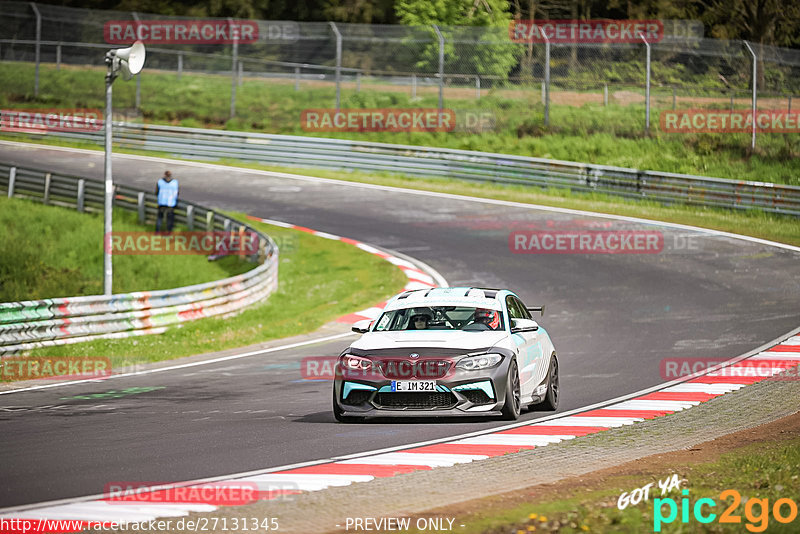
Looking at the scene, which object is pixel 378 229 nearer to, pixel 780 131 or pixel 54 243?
pixel 54 243

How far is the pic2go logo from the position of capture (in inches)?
273

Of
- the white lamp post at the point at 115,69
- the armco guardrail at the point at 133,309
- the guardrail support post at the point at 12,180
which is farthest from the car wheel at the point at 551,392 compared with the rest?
the guardrail support post at the point at 12,180

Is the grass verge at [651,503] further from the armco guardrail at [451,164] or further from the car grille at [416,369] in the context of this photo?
the armco guardrail at [451,164]

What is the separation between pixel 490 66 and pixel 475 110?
211cm

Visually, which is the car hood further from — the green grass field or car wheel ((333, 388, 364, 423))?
the green grass field

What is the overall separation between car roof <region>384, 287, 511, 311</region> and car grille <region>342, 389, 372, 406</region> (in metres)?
1.48

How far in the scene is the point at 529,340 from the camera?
12195mm

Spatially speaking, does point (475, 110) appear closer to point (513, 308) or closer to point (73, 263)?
point (73, 263)

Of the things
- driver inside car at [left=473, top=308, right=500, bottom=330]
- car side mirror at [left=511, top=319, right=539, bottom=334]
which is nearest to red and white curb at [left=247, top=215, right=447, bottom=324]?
driver inside car at [left=473, top=308, right=500, bottom=330]

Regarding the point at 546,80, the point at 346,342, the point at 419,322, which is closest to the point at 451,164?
the point at 546,80

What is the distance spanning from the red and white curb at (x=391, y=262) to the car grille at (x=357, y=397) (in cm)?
739

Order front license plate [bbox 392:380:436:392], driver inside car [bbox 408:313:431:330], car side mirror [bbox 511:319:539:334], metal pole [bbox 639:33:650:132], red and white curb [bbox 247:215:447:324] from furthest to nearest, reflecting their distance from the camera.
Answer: metal pole [bbox 639:33:650:132]
red and white curb [bbox 247:215:447:324]
driver inside car [bbox 408:313:431:330]
car side mirror [bbox 511:319:539:334]
front license plate [bbox 392:380:436:392]

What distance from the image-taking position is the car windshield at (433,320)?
12.1m

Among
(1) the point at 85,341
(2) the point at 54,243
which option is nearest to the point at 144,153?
(2) the point at 54,243
